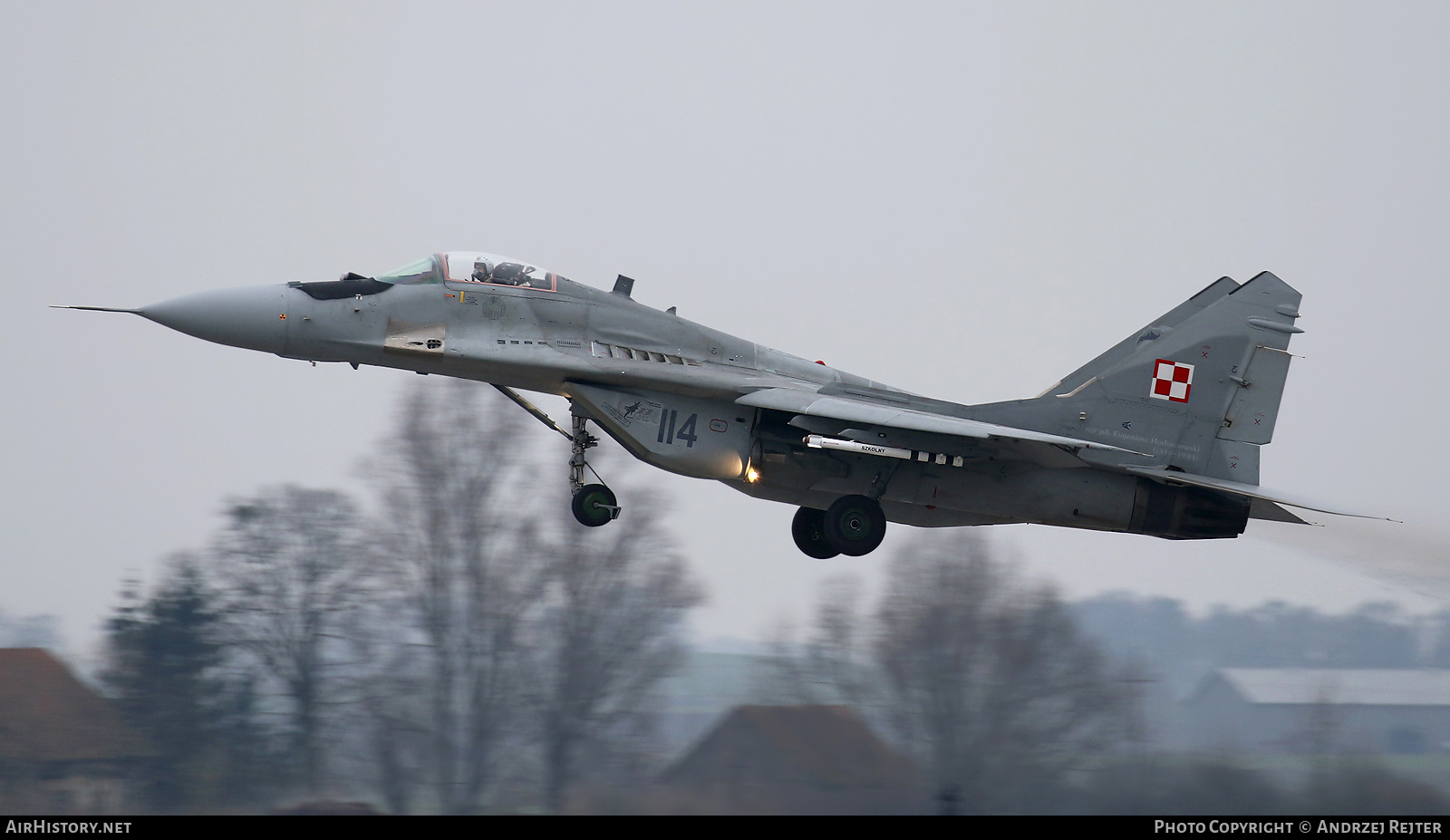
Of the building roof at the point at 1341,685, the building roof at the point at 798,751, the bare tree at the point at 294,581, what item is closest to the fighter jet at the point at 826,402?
the building roof at the point at 798,751

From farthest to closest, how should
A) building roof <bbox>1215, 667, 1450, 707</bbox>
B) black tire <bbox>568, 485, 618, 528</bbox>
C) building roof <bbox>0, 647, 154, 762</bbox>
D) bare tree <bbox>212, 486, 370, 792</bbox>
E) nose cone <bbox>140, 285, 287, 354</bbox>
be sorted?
bare tree <bbox>212, 486, 370, 792</bbox>, building roof <bbox>0, 647, 154, 762</bbox>, building roof <bbox>1215, 667, 1450, 707</bbox>, black tire <bbox>568, 485, 618, 528</bbox>, nose cone <bbox>140, 285, 287, 354</bbox>

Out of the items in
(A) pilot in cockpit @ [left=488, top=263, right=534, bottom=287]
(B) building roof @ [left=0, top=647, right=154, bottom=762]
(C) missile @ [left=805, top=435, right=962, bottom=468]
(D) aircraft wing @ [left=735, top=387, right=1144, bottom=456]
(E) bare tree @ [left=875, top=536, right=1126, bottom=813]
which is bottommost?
(B) building roof @ [left=0, top=647, right=154, bottom=762]

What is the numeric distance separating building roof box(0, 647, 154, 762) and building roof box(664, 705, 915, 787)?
10.8 m

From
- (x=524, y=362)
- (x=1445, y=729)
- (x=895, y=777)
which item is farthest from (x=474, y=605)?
(x=1445, y=729)

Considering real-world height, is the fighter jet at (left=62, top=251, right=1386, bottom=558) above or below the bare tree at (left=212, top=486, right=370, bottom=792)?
above

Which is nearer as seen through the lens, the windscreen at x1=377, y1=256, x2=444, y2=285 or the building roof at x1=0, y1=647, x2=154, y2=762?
the windscreen at x1=377, y1=256, x2=444, y2=285

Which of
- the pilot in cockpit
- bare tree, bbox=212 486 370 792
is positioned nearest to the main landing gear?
the pilot in cockpit

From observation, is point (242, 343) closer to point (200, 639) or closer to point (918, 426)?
point (918, 426)

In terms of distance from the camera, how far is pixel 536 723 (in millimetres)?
22391

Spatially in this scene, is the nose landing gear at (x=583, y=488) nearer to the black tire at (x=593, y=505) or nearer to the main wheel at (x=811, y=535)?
the black tire at (x=593, y=505)

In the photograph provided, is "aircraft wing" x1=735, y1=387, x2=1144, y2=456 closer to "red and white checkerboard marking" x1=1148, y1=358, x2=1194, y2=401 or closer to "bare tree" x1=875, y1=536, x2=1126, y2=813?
Result: "red and white checkerboard marking" x1=1148, y1=358, x2=1194, y2=401

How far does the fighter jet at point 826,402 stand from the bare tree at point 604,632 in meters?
7.08

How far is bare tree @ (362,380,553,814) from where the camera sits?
2211cm
